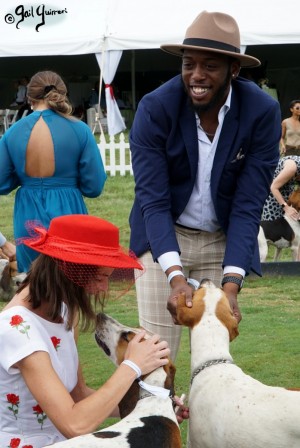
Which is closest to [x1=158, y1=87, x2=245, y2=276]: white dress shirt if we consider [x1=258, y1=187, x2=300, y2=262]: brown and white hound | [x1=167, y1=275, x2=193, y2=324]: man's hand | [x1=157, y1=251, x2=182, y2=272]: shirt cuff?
[x1=157, y1=251, x2=182, y2=272]: shirt cuff

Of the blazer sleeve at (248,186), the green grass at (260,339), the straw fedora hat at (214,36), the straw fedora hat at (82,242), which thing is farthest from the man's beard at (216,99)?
the green grass at (260,339)

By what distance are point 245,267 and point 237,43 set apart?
104cm

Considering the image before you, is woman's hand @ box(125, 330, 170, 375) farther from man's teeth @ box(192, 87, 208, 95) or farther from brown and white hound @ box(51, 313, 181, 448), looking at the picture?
man's teeth @ box(192, 87, 208, 95)

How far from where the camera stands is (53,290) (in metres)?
3.65

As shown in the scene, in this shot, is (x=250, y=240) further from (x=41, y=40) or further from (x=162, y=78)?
(x=162, y=78)

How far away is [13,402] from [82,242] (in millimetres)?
714

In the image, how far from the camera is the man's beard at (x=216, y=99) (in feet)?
13.6

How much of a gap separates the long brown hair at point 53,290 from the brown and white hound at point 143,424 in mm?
285

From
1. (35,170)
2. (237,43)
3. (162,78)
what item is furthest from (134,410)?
(162,78)

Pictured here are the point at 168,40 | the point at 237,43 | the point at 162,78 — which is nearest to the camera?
the point at 237,43

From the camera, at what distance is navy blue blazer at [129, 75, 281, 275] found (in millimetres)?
4273

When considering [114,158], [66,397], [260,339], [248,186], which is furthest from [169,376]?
[114,158]

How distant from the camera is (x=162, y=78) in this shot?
2884cm

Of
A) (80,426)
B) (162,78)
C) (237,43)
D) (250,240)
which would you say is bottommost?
(162,78)
